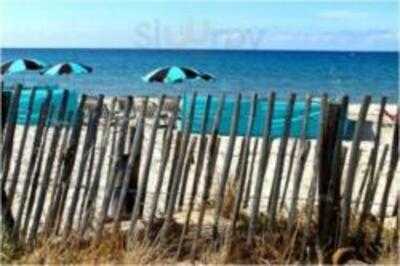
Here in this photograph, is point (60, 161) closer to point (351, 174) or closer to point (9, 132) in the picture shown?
point (9, 132)

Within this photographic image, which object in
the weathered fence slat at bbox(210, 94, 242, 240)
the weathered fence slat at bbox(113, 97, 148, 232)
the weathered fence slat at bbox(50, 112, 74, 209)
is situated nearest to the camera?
the weathered fence slat at bbox(210, 94, 242, 240)

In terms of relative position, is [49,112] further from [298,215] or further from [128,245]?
[298,215]

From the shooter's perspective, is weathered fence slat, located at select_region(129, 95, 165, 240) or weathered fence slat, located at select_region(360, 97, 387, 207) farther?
weathered fence slat, located at select_region(360, 97, 387, 207)

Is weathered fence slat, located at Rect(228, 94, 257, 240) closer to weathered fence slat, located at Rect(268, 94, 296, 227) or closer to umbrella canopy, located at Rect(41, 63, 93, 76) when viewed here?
weathered fence slat, located at Rect(268, 94, 296, 227)

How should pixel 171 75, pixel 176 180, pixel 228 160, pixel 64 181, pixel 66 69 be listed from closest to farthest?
1. pixel 228 160
2. pixel 176 180
3. pixel 64 181
4. pixel 171 75
5. pixel 66 69

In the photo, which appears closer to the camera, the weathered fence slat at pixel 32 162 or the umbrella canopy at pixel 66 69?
the weathered fence slat at pixel 32 162

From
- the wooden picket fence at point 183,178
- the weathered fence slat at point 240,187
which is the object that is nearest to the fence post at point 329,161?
the wooden picket fence at point 183,178

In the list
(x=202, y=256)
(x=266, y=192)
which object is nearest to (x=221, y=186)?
(x=202, y=256)

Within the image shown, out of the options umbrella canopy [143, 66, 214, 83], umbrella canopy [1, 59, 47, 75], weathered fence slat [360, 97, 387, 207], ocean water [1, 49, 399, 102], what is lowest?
weathered fence slat [360, 97, 387, 207]

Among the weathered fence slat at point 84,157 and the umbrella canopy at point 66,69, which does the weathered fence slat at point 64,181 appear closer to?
the weathered fence slat at point 84,157

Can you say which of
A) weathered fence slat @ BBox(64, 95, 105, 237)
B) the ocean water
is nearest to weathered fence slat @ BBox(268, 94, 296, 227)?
weathered fence slat @ BBox(64, 95, 105, 237)

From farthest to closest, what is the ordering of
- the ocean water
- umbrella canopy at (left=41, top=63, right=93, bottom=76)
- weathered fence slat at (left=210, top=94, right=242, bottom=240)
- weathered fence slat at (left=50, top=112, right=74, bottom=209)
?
the ocean water → umbrella canopy at (left=41, top=63, right=93, bottom=76) → weathered fence slat at (left=50, top=112, right=74, bottom=209) → weathered fence slat at (left=210, top=94, right=242, bottom=240)

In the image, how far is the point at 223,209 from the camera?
6914mm

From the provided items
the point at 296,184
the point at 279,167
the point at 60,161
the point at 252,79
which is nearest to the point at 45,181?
the point at 60,161
